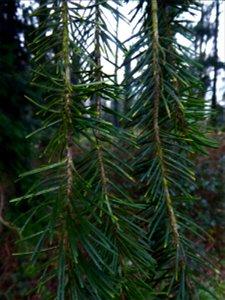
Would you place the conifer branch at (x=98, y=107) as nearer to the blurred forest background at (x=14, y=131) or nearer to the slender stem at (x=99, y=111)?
the slender stem at (x=99, y=111)

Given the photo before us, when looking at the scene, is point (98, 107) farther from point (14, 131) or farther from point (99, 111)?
point (14, 131)

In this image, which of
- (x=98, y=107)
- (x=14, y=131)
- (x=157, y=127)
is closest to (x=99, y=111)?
(x=98, y=107)

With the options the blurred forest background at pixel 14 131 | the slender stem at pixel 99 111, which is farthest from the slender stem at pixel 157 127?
the blurred forest background at pixel 14 131

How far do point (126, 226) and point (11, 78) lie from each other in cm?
218

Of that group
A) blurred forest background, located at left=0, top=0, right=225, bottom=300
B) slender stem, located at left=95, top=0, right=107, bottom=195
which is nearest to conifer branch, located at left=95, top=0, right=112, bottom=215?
slender stem, located at left=95, top=0, right=107, bottom=195

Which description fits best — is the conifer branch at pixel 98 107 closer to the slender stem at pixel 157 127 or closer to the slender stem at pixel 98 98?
the slender stem at pixel 98 98

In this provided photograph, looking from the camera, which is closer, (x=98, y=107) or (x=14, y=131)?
(x=98, y=107)

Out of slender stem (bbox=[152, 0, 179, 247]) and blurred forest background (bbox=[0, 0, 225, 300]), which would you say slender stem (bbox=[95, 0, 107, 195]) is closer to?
slender stem (bbox=[152, 0, 179, 247])

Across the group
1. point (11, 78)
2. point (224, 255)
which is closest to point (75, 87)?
point (11, 78)

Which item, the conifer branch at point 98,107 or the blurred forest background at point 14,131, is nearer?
the conifer branch at point 98,107

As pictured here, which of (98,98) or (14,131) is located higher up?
(98,98)

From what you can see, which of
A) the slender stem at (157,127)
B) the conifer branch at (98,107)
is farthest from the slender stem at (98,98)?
the slender stem at (157,127)

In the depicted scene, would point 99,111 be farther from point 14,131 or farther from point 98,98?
point 14,131

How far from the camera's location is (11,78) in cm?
238
